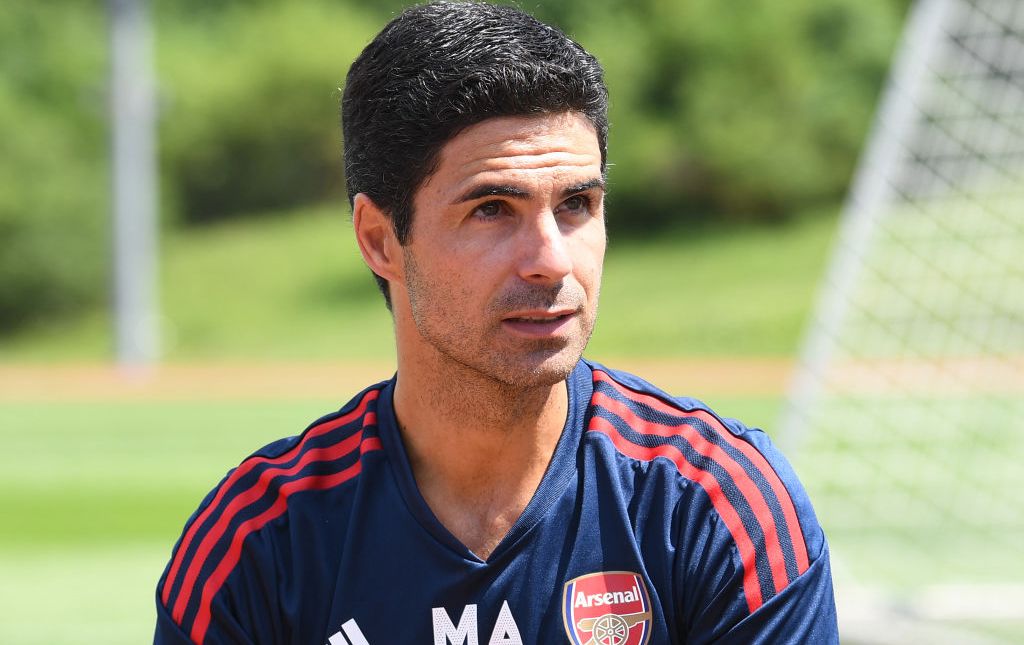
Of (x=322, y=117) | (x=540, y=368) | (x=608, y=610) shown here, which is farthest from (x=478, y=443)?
(x=322, y=117)

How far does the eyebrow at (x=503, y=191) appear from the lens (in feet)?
7.00

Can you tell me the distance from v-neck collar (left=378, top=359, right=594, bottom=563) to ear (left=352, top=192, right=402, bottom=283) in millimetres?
244

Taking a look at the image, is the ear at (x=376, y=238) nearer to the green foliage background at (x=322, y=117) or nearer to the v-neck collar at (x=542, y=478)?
the v-neck collar at (x=542, y=478)

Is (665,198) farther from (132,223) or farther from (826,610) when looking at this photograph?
(826,610)

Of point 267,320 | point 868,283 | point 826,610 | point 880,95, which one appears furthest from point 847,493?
point 880,95

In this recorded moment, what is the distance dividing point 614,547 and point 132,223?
→ 19.1 meters

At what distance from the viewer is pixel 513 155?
216cm

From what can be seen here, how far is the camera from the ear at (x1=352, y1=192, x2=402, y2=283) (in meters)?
2.37

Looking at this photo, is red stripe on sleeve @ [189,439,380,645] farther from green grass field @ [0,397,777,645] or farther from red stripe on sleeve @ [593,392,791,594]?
green grass field @ [0,397,777,645]

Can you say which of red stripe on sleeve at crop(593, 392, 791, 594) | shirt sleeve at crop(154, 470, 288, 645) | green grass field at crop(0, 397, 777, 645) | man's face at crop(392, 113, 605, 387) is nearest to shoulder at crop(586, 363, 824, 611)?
red stripe on sleeve at crop(593, 392, 791, 594)

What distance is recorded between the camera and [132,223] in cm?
2033

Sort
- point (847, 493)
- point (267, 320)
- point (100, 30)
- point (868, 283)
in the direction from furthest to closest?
point (100, 30)
point (267, 320)
point (868, 283)
point (847, 493)

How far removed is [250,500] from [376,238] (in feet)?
1.65

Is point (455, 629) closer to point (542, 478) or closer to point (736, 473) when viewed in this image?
point (542, 478)
